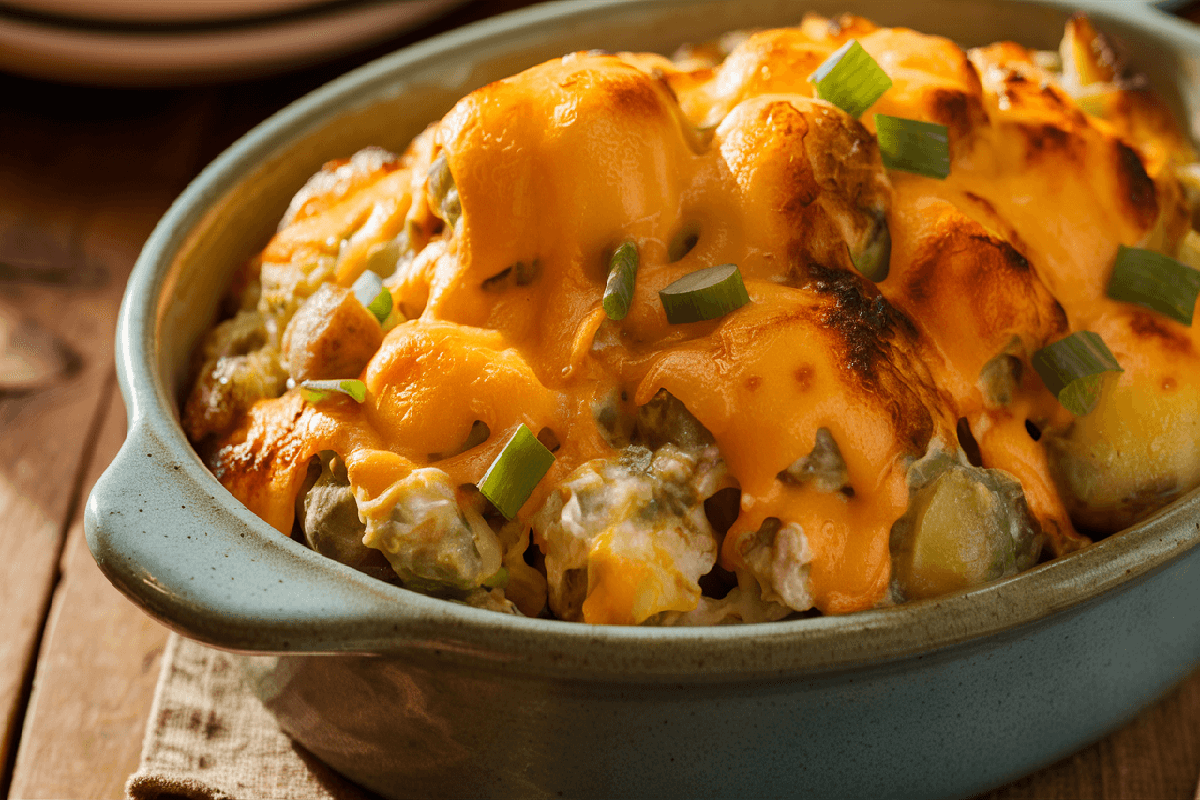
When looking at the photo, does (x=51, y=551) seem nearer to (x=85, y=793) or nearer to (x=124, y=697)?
(x=124, y=697)

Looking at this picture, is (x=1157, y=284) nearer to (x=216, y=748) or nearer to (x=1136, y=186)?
(x=1136, y=186)

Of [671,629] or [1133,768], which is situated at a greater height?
[671,629]

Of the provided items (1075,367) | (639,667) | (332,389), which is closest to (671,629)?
(639,667)

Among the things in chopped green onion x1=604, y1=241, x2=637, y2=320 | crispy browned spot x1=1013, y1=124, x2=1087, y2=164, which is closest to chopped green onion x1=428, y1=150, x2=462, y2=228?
chopped green onion x1=604, y1=241, x2=637, y2=320

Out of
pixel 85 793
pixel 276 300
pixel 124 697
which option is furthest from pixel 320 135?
pixel 85 793

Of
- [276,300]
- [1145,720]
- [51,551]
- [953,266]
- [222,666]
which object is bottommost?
[51,551]

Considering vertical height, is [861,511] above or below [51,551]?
above
